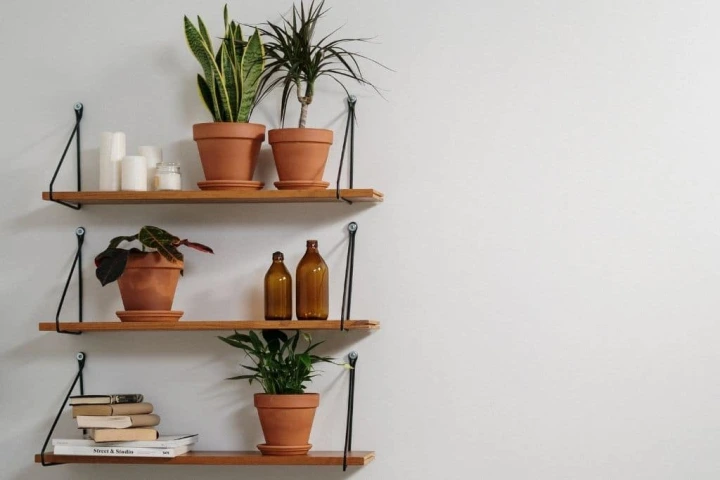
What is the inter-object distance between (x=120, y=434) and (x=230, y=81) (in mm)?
871

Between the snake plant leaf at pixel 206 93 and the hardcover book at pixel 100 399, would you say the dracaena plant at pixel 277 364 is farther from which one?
the snake plant leaf at pixel 206 93

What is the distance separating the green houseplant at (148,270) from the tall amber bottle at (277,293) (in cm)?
16

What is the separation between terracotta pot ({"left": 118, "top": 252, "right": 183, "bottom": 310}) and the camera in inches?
89.8

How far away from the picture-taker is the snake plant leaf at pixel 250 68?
2.30 m

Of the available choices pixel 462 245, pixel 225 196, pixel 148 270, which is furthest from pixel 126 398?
pixel 462 245

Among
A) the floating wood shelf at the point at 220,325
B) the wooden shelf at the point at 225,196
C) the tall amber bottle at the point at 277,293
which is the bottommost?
the floating wood shelf at the point at 220,325

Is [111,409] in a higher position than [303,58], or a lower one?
lower

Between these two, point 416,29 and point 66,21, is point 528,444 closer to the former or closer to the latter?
point 416,29

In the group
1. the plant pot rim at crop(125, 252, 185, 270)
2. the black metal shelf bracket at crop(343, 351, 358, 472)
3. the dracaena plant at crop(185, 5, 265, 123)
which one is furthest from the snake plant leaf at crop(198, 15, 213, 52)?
the black metal shelf bracket at crop(343, 351, 358, 472)

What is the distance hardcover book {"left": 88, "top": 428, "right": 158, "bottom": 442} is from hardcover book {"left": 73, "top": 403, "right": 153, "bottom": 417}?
4 cm

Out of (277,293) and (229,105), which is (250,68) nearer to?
(229,105)

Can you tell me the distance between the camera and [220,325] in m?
2.25

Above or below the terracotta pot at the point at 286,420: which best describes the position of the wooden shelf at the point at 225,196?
above

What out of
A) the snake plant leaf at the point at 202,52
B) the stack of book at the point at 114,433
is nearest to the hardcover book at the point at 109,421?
the stack of book at the point at 114,433
